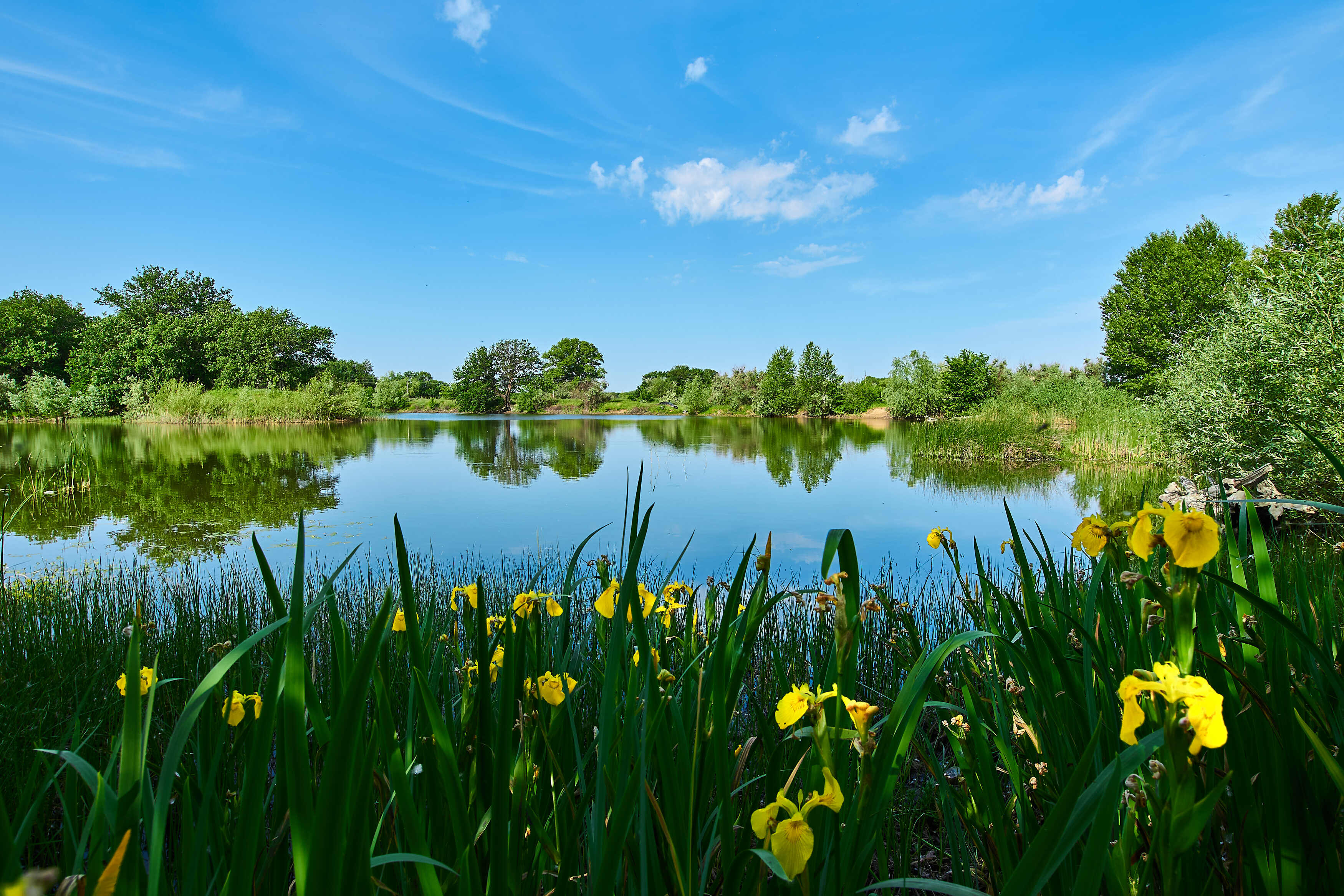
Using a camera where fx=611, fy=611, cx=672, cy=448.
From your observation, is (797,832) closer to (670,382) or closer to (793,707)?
(793,707)

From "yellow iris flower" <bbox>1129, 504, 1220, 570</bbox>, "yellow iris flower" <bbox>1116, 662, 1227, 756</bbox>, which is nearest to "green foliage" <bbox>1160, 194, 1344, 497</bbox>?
"yellow iris flower" <bbox>1129, 504, 1220, 570</bbox>

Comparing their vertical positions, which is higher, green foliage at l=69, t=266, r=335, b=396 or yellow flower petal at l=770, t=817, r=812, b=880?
green foliage at l=69, t=266, r=335, b=396

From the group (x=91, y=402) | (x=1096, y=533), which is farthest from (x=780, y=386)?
(x=1096, y=533)

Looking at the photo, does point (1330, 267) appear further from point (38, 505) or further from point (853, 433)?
point (853, 433)

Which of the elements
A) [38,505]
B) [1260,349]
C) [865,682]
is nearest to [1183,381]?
[1260,349]

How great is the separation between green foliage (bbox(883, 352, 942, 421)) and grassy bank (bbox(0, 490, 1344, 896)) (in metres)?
30.5

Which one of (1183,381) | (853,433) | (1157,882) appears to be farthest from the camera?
(853,433)

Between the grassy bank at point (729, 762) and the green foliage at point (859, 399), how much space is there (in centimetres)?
3949

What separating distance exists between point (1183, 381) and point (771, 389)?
3180 centimetres

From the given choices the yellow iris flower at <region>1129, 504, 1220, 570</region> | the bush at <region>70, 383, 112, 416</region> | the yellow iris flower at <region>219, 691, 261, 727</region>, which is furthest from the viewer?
the bush at <region>70, 383, 112, 416</region>

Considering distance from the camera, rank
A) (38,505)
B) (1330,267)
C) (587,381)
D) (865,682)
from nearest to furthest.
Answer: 1. (865,682)
2. (1330,267)
3. (38,505)
4. (587,381)

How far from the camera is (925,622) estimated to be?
3.15 metres

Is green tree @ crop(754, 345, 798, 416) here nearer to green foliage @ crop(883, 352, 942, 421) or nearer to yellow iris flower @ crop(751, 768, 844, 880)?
green foliage @ crop(883, 352, 942, 421)

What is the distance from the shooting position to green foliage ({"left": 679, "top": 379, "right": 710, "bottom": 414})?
153 feet
